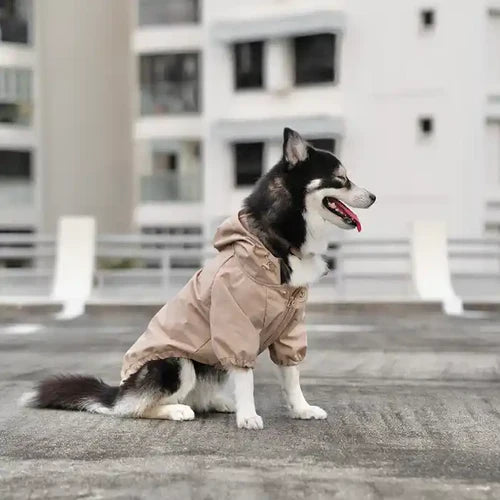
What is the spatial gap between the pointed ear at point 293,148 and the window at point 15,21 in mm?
25951

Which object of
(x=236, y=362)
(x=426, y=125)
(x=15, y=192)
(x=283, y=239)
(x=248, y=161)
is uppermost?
(x=426, y=125)

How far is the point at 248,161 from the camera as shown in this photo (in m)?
23.1

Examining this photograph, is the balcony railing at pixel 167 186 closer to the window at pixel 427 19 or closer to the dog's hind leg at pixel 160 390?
the window at pixel 427 19

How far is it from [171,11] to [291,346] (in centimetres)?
2297

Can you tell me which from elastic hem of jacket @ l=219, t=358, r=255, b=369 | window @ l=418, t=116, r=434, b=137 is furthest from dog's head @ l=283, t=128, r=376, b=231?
window @ l=418, t=116, r=434, b=137

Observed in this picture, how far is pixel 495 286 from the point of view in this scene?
1658 cm

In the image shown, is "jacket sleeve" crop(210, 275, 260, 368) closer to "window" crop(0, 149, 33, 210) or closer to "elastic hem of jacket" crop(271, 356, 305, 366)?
"elastic hem of jacket" crop(271, 356, 305, 366)

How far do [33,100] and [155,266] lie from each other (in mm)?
8292

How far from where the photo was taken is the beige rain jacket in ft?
13.0

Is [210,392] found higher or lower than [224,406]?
higher

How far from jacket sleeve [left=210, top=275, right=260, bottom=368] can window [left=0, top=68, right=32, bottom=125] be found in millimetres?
25366

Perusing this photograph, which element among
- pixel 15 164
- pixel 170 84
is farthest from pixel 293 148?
pixel 15 164

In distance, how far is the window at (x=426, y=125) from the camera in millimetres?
21453

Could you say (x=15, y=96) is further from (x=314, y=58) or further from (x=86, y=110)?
(x=314, y=58)
